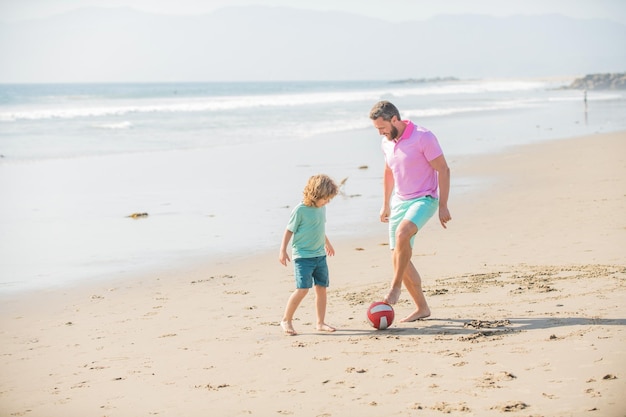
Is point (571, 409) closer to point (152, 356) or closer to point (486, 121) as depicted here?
point (152, 356)

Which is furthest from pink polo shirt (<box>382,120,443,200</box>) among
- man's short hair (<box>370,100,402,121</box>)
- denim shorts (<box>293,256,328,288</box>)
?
denim shorts (<box>293,256,328,288</box>)

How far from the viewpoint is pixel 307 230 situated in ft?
20.4

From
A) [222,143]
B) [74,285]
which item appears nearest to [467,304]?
[74,285]

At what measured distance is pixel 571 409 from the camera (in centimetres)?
Result: 412

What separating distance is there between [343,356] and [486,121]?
27600 mm

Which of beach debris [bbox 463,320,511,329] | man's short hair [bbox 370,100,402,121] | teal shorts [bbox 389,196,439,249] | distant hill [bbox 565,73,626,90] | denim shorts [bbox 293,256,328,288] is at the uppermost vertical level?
distant hill [bbox 565,73,626,90]

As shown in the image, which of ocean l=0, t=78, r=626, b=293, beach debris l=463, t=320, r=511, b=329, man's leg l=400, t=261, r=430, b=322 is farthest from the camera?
ocean l=0, t=78, r=626, b=293

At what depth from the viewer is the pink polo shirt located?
239 inches

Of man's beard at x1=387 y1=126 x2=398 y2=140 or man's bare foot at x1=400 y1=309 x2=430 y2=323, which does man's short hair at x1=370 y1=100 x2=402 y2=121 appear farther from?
man's bare foot at x1=400 y1=309 x2=430 y2=323

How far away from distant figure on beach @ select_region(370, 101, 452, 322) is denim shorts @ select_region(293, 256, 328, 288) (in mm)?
548

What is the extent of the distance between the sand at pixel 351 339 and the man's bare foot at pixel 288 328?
0.31 feet

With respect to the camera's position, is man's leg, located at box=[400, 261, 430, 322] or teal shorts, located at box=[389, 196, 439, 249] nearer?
teal shorts, located at box=[389, 196, 439, 249]

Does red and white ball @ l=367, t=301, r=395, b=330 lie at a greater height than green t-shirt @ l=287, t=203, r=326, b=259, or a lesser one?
lesser

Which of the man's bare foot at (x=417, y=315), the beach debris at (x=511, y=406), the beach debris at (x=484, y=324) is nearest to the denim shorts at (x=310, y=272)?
the man's bare foot at (x=417, y=315)
